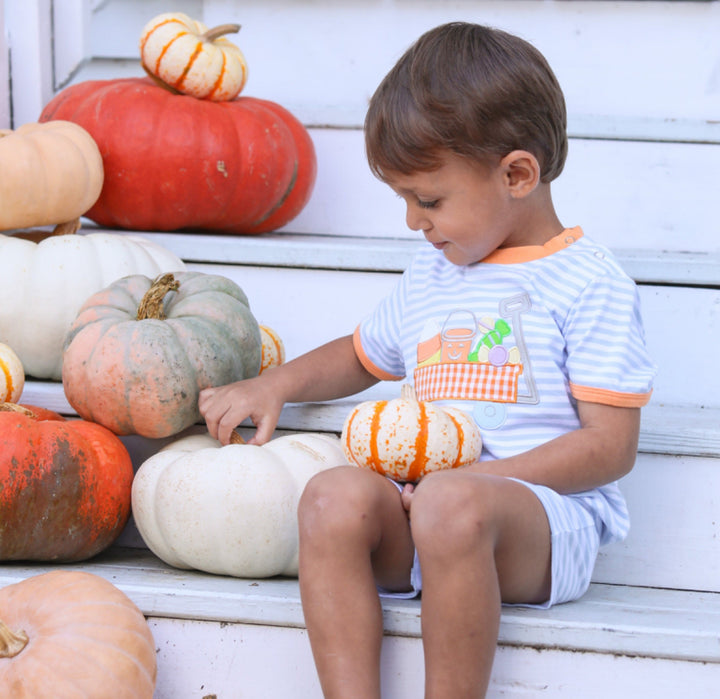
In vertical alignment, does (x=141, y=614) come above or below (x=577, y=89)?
below

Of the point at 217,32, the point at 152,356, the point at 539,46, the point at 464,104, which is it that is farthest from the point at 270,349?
the point at 539,46

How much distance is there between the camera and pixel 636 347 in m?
1.42

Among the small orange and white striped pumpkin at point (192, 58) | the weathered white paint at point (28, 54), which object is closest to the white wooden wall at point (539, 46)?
the weathered white paint at point (28, 54)

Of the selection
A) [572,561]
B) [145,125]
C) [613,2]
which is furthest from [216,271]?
[613,2]

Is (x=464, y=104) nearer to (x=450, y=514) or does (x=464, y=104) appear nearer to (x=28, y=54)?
(x=450, y=514)

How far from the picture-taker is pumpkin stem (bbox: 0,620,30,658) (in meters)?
1.18

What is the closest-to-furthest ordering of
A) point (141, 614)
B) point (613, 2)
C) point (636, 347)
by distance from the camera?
point (141, 614) → point (636, 347) → point (613, 2)

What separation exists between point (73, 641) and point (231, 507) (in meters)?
0.32

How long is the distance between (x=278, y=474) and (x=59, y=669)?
446mm

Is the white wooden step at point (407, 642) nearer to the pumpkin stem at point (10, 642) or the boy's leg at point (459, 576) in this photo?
the boy's leg at point (459, 576)

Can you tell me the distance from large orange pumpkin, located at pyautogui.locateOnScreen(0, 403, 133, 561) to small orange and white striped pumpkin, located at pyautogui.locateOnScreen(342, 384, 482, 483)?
448 millimetres

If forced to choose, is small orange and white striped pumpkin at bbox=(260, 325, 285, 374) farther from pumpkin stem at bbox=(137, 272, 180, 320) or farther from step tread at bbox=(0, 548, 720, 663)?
step tread at bbox=(0, 548, 720, 663)

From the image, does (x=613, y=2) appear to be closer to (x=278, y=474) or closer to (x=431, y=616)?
(x=278, y=474)

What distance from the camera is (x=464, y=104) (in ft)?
4.55
